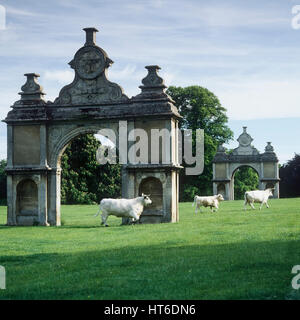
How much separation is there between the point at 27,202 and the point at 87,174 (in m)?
29.9

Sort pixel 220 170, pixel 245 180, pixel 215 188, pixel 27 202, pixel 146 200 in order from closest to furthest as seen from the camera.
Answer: pixel 146 200 < pixel 27 202 < pixel 215 188 < pixel 220 170 < pixel 245 180

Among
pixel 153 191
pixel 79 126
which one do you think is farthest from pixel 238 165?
pixel 79 126

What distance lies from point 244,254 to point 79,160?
4478 cm

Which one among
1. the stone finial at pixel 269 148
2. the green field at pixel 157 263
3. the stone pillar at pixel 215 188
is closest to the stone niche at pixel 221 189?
the stone pillar at pixel 215 188

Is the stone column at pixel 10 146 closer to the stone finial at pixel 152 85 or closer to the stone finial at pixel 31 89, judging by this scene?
the stone finial at pixel 31 89

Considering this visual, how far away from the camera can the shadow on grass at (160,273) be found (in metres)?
9.02

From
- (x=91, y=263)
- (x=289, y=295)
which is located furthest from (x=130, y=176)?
(x=289, y=295)

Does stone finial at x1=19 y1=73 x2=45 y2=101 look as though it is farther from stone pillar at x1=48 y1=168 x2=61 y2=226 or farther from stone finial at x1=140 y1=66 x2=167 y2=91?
stone finial at x1=140 y1=66 x2=167 y2=91

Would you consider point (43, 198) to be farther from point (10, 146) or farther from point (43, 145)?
point (10, 146)

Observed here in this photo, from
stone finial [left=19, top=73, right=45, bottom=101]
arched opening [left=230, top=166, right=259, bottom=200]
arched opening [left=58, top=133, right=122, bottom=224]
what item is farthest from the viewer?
arched opening [left=230, top=166, right=259, bottom=200]

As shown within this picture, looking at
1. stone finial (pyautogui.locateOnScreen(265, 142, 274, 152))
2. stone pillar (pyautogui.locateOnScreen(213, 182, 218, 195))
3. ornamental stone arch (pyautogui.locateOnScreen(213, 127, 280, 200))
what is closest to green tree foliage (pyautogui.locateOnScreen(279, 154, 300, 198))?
stone finial (pyautogui.locateOnScreen(265, 142, 274, 152))

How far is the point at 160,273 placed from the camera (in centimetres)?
1086

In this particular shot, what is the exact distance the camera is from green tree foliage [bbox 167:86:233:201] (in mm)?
57562

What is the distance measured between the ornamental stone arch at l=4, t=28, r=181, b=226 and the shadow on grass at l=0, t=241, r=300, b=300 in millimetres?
9816
